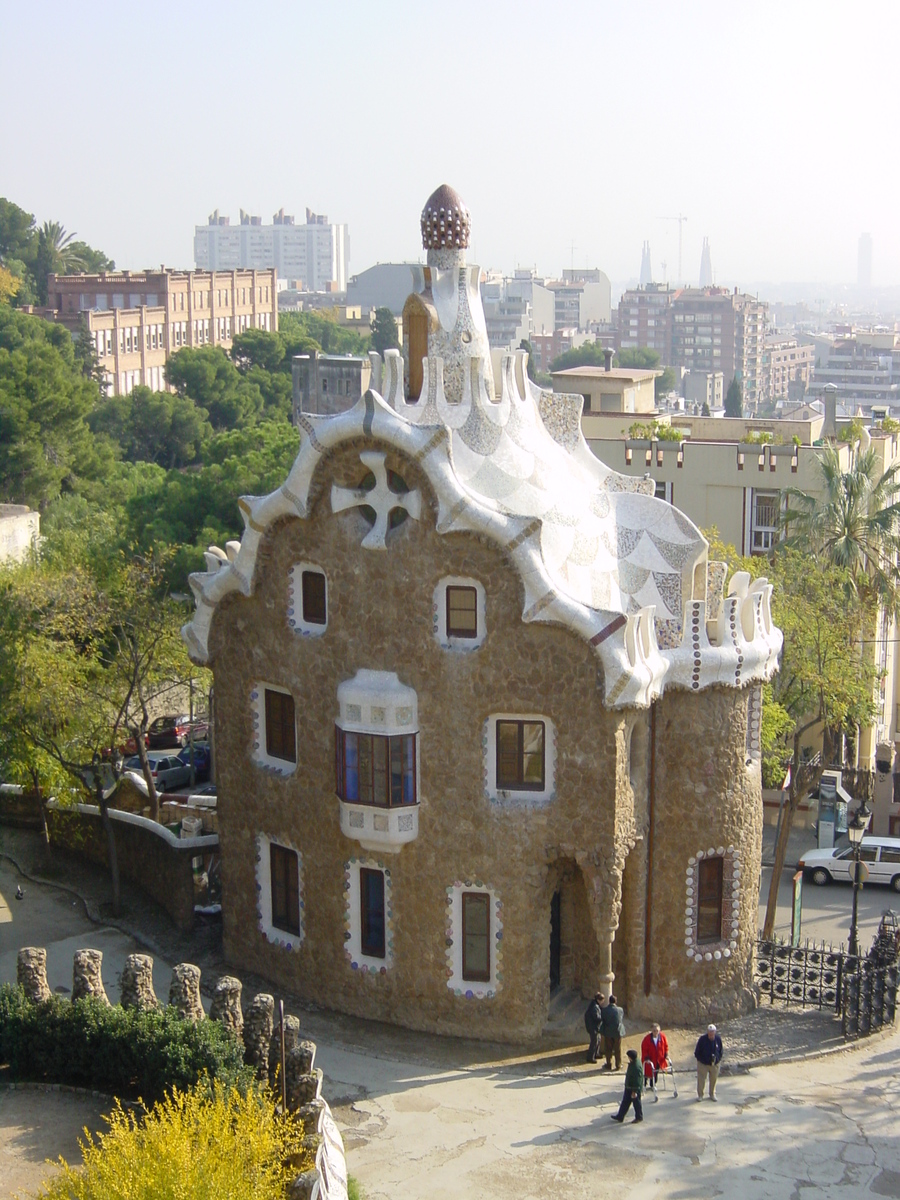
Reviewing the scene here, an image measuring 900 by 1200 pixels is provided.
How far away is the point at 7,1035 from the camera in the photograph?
2269 centimetres

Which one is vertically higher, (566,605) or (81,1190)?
(566,605)

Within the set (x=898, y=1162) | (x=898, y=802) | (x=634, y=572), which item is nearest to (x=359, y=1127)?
(x=898, y=1162)

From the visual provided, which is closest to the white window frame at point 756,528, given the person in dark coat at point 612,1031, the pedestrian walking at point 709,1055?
the person in dark coat at point 612,1031

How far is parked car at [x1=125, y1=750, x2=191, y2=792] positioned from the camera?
41.9 meters

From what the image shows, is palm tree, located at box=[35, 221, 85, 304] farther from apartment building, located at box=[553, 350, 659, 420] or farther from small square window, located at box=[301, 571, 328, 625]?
small square window, located at box=[301, 571, 328, 625]

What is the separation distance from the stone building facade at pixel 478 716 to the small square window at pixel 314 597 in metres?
0.05

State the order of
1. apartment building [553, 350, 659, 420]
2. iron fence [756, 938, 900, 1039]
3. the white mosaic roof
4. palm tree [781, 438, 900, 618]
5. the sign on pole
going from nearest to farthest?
the white mosaic roof → iron fence [756, 938, 900, 1039] → the sign on pole → palm tree [781, 438, 900, 618] → apartment building [553, 350, 659, 420]

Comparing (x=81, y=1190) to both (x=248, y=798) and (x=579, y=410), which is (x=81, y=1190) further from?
(x=579, y=410)

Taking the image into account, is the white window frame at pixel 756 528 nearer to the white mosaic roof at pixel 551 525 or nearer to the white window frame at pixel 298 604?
the white mosaic roof at pixel 551 525

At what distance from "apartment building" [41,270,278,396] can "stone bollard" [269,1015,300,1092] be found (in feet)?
324

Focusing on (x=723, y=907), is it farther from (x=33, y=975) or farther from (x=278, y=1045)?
(x=33, y=975)

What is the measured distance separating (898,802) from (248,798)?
21.5 meters

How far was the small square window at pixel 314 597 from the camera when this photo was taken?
1046 inches

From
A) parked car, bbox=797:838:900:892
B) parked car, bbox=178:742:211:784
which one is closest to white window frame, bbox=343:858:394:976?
parked car, bbox=797:838:900:892
